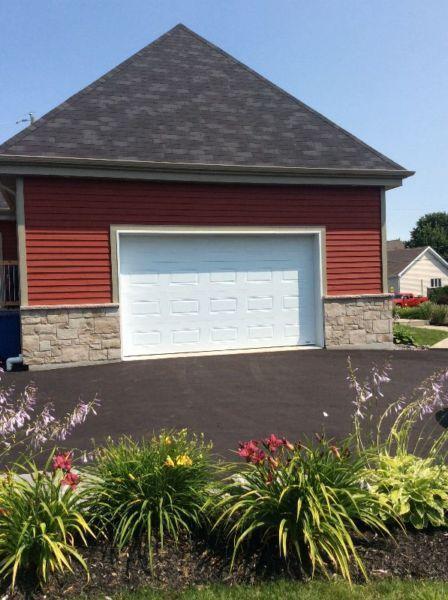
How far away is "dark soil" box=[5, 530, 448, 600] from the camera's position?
3078 mm

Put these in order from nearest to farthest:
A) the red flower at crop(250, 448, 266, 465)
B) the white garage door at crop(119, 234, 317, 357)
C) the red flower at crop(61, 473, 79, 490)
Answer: the red flower at crop(61, 473, 79, 490), the red flower at crop(250, 448, 266, 465), the white garage door at crop(119, 234, 317, 357)

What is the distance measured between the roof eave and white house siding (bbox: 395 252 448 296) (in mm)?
39126

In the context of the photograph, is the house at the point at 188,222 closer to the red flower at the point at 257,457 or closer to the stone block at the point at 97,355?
the stone block at the point at 97,355

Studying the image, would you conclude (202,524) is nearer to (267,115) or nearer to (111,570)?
(111,570)

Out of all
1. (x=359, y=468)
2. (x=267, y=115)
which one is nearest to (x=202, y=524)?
(x=359, y=468)

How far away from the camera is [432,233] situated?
264 feet

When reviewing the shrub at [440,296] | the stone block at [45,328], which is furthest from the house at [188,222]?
the shrub at [440,296]

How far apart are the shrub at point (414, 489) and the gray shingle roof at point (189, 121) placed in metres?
7.85

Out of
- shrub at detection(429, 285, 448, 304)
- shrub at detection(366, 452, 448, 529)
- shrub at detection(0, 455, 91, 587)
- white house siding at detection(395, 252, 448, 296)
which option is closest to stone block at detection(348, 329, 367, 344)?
shrub at detection(366, 452, 448, 529)

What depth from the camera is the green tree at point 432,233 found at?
78.6 metres

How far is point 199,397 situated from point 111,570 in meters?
4.48

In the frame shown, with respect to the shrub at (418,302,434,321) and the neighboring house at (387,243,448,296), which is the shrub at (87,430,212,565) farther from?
the neighboring house at (387,243,448,296)

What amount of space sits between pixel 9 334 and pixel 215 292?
464 cm

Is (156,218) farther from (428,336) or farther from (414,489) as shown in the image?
(428,336)
